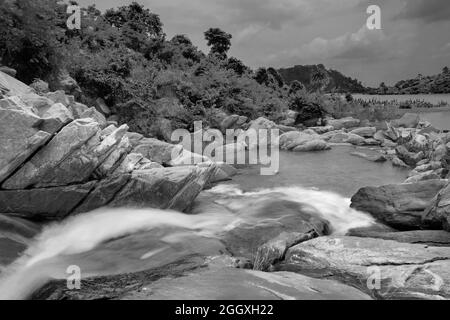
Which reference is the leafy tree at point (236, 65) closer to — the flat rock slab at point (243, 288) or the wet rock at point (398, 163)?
the wet rock at point (398, 163)

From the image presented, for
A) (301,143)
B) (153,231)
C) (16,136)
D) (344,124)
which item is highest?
(344,124)

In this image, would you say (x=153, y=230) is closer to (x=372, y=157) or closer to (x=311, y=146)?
(x=372, y=157)

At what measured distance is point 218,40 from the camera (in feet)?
169

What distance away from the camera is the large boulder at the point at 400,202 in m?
10.5

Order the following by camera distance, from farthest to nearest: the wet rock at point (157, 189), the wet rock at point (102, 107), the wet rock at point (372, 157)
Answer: the wet rock at point (102, 107) < the wet rock at point (372, 157) < the wet rock at point (157, 189)

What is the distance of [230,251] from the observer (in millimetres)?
8898

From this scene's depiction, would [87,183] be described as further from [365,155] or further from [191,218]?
[365,155]

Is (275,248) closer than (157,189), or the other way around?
(275,248)

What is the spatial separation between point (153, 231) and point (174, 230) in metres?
0.52

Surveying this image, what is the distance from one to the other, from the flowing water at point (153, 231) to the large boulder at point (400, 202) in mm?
360

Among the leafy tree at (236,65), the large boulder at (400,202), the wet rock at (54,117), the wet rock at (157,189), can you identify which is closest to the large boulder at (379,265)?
the large boulder at (400,202)

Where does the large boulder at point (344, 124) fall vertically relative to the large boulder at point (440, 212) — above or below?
above

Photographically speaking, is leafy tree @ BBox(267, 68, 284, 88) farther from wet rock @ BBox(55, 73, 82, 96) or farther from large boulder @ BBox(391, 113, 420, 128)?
wet rock @ BBox(55, 73, 82, 96)

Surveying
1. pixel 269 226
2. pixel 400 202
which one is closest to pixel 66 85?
pixel 269 226
